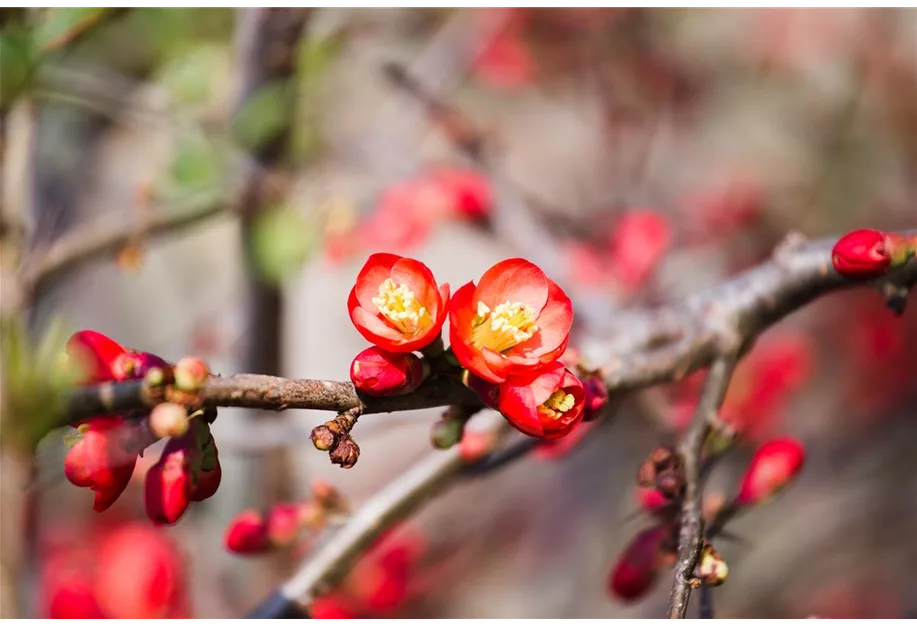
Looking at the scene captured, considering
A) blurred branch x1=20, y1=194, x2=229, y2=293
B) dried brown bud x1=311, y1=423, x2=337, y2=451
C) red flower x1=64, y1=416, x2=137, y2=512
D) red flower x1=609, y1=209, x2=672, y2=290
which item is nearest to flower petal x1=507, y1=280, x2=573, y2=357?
dried brown bud x1=311, y1=423, x2=337, y2=451

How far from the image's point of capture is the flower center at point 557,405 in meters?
0.64

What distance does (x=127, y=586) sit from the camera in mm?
1541

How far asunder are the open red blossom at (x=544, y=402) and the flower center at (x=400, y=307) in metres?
0.10

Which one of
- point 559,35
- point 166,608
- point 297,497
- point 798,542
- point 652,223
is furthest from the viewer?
point 559,35

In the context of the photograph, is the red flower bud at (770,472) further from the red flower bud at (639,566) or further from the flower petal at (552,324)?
the flower petal at (552,324)

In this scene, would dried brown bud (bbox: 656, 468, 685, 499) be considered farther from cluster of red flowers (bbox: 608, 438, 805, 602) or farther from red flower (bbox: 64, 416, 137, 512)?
red flower (bbox: 64, 416, 137, 512)

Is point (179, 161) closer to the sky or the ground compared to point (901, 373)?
closer to the ground

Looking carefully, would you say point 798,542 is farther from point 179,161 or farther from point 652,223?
point 179,161

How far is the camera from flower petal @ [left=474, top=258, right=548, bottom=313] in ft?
2.42

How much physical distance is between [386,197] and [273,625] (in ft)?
4.76

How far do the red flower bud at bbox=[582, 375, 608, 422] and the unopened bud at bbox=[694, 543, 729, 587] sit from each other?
0.15 meters

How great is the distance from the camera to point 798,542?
8.41 ft

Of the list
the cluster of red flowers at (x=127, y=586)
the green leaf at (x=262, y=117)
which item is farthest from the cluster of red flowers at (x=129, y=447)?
the green leaf at (x=262, y=117)

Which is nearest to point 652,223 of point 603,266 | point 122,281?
point 603,266
